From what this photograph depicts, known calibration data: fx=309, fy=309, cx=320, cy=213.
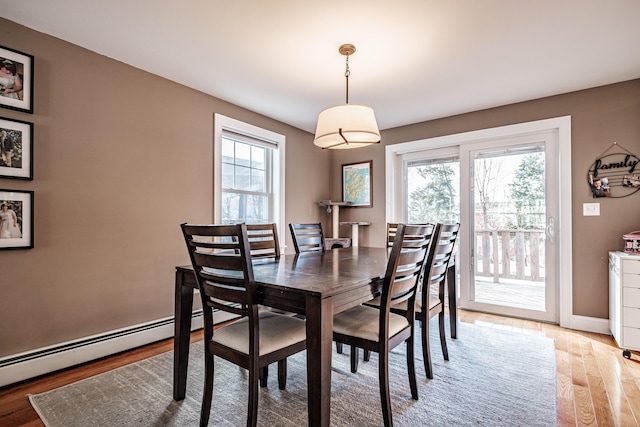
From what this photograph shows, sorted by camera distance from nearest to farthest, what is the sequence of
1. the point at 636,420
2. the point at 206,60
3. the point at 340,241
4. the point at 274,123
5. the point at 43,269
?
the point at 636,420, the point at 43,269, the point at 206,60, the point at 274,123, the point at 340,241

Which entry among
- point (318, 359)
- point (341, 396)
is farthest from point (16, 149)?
point (341, 396)

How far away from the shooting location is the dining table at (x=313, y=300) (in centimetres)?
124

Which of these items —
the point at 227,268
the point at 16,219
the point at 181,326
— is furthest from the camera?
the point at 16,219

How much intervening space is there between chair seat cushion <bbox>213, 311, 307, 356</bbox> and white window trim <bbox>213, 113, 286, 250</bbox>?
182 cm

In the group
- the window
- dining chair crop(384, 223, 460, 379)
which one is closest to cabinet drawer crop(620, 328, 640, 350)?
dining chair crop(384, 223, 460, 379)

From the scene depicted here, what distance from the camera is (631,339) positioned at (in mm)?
2432

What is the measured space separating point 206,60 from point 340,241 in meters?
2.74

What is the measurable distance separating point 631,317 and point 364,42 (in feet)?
9.77

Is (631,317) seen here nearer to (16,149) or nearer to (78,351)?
(78,351)


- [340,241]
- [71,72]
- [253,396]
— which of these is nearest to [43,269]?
[71,72]

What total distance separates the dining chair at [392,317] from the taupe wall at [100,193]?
1.87 metres

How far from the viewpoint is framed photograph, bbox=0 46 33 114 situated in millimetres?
2004

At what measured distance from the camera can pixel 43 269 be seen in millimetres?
2139

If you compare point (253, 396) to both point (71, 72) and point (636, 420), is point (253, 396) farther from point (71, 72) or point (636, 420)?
point (71, 72)
